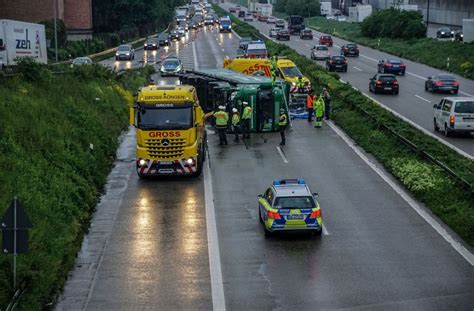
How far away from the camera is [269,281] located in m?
20.2

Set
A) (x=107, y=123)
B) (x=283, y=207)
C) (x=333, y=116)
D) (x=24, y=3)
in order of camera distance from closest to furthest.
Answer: (x=283, y=207) → (x=107, y=123) → (x=333, y=116) → (x=24, y=3)

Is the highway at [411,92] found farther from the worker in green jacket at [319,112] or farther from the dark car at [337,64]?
the worker in green jacket at [319,112]

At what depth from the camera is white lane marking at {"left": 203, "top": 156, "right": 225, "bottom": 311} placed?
18953mm

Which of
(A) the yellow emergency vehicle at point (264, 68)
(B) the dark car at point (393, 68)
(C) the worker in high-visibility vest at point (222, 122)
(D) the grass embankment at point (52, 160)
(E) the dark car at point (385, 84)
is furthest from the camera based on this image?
(B) the dark car at point (393, 68)

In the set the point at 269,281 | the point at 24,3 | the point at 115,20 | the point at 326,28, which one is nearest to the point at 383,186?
the point at 269,281

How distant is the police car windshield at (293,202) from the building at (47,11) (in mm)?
82782

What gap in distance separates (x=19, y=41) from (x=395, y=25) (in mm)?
59715

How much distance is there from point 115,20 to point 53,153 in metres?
106

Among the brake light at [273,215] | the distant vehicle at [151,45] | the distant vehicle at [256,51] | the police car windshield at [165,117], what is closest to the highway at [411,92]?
the distant vehicle at [256,51]

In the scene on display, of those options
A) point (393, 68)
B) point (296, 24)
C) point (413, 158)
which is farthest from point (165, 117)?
point (296, 24)

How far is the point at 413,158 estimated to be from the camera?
109 feet

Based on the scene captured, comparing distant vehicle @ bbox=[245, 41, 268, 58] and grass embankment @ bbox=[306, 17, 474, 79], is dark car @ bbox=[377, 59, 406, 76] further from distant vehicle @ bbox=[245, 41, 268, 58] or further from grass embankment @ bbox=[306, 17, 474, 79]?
distant vehicle @ bbox=[245, 41, 268, 58]

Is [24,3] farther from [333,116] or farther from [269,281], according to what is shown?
[269,281]

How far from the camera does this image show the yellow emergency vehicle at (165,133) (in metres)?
31.1
